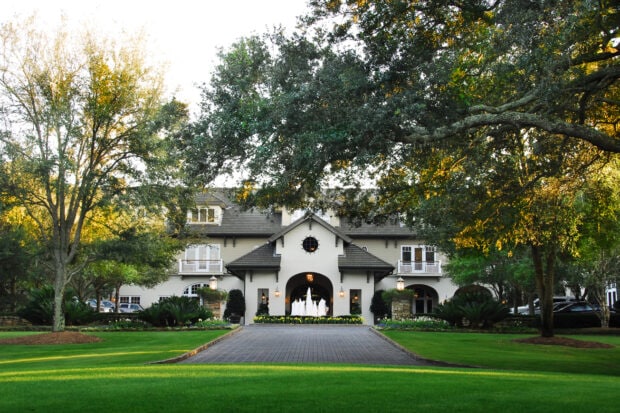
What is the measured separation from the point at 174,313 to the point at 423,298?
2544 cm

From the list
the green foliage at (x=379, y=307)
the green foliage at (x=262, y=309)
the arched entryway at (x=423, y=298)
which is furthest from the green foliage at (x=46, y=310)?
the arched entryway at (x=423, y=298)

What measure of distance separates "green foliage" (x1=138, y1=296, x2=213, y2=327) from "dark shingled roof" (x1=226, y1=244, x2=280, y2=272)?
360 inches

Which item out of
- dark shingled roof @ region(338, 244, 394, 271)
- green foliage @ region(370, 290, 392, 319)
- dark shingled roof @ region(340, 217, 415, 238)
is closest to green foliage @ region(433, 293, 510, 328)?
green foliage @ region(370, 290, 392, 319)

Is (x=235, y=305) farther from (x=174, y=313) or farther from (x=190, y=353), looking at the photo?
(x=190, y=353)

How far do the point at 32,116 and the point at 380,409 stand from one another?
821 inches

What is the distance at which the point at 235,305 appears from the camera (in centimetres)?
4322

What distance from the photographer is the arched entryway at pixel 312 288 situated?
1784 inches

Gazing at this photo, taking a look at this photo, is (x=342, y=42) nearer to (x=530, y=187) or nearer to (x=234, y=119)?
(x=234, y=119)

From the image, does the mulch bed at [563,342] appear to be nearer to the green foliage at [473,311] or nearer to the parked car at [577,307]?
the green foliage at [473,311]

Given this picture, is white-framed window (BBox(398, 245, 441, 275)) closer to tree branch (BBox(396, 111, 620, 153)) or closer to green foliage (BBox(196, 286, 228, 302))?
green foliage (BBox(196, 286, 228, 302))

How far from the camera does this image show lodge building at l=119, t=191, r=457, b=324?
43062 mm

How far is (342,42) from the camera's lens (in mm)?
14523

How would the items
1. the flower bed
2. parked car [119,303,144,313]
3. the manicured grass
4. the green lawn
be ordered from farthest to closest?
parked car [119,303,144,313] → the flower bed → the manicured grass → the green lawn

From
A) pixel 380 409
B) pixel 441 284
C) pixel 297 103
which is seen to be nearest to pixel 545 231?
pixel 297 103
